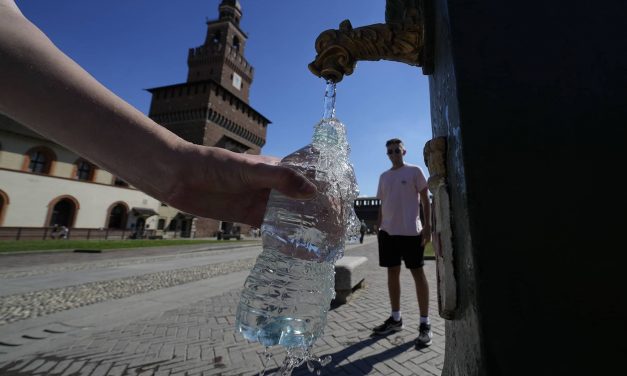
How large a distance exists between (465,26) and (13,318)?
5.35 m

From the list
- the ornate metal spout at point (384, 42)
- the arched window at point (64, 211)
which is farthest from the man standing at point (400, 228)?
→ the arched window at point (64, 211)

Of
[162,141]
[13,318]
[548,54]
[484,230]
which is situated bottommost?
[13,318]

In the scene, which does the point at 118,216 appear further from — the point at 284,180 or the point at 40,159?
the point at 284,180

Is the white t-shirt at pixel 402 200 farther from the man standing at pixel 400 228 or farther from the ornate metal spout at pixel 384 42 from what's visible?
the ornate metal spout at pixel 384 42

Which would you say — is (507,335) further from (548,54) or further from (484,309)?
(548,54)

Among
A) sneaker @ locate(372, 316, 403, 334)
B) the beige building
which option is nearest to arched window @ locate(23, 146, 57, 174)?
the beige building

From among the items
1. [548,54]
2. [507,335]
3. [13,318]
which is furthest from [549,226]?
[13,318]

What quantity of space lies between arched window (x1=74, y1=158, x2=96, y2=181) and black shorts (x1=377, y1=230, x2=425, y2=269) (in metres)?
31.8

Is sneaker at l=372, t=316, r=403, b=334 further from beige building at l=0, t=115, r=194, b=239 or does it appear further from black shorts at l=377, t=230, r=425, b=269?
beige building at l=0, t=115, r=194, b=239

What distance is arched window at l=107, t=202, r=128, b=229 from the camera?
100 feet

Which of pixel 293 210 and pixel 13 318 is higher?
pixel 293 210

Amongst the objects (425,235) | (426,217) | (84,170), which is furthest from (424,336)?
(84,170)

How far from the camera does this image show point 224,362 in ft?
8.72

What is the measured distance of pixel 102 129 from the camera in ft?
3.11
